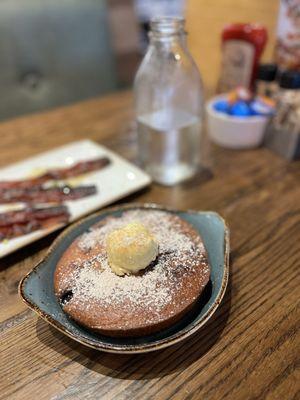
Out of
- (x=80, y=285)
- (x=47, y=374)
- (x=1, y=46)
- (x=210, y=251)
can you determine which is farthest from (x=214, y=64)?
(x=47, y=374)

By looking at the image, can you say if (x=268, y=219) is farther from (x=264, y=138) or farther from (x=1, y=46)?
(x=1, y=46)

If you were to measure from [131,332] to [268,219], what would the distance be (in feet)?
1.38

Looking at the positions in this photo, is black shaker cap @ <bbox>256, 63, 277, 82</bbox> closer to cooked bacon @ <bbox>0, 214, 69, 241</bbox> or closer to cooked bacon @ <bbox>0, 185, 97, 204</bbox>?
cooked bacon @ <bbox>0, 185, 97, 204</bbox>

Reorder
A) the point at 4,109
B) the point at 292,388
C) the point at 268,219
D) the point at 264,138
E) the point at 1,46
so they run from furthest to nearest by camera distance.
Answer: the point at 4,109 → the point at 1,46 → the point at 264,138 → the point at 268,219 → the point at 292,388

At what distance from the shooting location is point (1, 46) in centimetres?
150

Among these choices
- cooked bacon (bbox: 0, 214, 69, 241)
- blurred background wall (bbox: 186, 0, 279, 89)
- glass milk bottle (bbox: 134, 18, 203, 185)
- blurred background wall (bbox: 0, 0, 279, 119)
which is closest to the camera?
cooked bacon (bbox: 0, 214, 69, 241)

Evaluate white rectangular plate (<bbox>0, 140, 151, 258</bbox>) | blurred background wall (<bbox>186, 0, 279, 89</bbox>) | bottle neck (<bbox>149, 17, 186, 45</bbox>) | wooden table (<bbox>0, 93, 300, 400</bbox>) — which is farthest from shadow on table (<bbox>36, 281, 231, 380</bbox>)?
blurred background wall (<bbox>186, 0, 279, 89</bbox>)

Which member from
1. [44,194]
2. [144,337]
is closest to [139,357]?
[144,337]

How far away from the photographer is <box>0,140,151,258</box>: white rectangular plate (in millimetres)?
716

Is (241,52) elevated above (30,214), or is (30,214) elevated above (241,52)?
(241,52)

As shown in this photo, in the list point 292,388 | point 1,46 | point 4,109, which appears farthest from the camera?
point 4,109

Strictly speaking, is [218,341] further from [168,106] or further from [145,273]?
[168,106]

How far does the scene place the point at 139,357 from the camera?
497 mm

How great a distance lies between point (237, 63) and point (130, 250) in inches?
33.2
